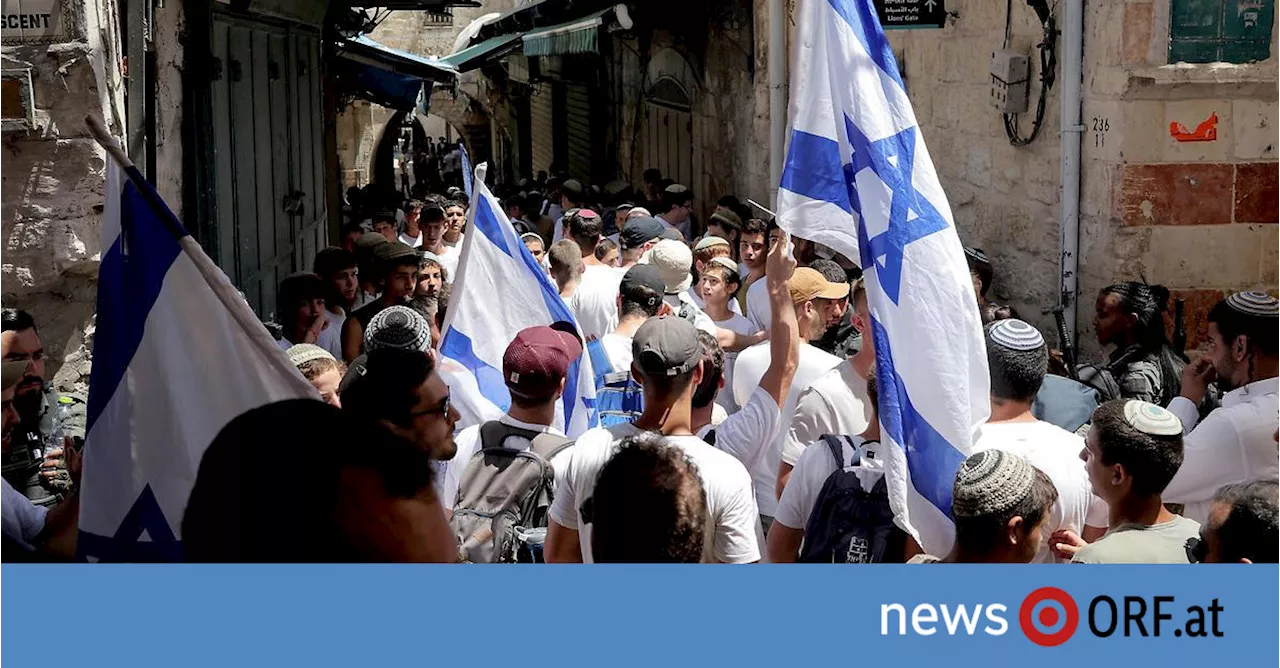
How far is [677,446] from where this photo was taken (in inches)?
131

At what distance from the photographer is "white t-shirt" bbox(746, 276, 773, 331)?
22.6 feet

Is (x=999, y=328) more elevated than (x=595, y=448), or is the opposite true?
(x=999, y=328)

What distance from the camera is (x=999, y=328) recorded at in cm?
400

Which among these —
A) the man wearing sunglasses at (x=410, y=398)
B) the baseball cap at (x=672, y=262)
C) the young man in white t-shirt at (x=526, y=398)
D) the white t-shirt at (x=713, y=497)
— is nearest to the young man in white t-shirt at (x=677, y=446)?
the white t-shirt at (x=713, y=497)

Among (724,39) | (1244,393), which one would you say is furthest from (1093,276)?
(724,39)

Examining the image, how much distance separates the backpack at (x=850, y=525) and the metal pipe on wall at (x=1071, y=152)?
3136 mm

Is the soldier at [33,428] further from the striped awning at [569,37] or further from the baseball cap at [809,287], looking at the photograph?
the striped awning at [569,37]

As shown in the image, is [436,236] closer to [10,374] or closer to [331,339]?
[331,339]

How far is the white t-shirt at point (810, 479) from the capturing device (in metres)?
3.52

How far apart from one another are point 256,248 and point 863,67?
575 cm

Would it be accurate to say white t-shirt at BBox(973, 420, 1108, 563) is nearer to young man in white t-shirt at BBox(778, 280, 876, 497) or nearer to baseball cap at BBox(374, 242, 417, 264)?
young man in white t-shirt at BBox(778, 280, 876, 497)

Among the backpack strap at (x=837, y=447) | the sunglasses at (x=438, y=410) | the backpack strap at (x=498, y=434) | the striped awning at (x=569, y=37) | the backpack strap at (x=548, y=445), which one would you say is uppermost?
the striped awning at (x=569, y=37)

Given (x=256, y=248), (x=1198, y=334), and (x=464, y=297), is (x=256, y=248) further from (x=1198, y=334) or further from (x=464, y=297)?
(x=1198, y=334)
